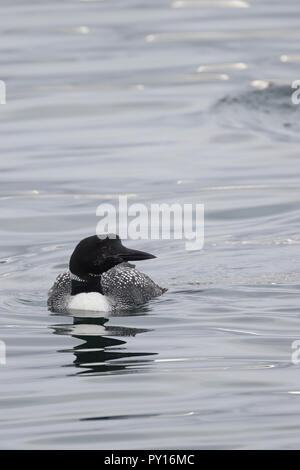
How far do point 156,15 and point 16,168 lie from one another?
10.5 meters

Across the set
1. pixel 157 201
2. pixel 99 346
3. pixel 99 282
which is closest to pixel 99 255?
pixel 99 282

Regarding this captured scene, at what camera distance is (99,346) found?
12.0m

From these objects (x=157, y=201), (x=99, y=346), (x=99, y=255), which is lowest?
(x=99, y=346)

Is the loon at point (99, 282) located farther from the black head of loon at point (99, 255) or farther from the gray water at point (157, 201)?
the gray water at point (157, 201)

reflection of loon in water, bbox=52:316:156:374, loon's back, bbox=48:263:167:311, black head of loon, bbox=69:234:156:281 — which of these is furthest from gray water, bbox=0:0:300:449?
black head of loon, bbox=69:234:156:281

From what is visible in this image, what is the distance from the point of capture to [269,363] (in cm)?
1116

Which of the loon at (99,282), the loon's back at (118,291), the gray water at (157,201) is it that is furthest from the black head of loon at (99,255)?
the gray water at (157,201)

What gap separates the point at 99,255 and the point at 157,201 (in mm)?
4368

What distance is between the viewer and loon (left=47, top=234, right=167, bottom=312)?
1323 cm

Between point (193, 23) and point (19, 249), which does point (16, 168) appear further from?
point (193, 23)

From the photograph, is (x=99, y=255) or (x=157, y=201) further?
(x=157, y=201)

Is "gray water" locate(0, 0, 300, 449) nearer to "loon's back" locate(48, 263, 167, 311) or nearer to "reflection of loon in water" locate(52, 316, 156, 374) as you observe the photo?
"reflection of loon in water" locate(52, 316, 156, 374)

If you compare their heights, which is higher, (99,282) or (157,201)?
(157,201)

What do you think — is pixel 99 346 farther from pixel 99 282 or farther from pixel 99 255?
pixel 99 282
